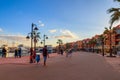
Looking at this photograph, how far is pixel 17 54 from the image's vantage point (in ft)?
161

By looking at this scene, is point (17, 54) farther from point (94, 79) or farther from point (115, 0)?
point (94, 79)

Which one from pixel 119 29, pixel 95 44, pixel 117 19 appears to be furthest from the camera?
pixel 95 44

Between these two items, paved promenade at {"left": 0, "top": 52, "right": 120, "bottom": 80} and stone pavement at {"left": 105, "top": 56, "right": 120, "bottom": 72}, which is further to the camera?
stone pavement at {"left": 105, "top": 56, "right": 120, "bottom": 72}

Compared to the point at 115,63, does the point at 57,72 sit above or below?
above

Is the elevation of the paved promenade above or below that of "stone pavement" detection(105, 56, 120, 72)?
above

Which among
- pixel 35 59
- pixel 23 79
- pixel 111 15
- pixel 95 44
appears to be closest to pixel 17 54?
pixel 35 59

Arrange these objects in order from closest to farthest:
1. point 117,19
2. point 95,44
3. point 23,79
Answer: point 23,79 → point 117,19 → point 95,44

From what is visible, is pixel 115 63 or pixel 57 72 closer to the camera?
pixel 57 72

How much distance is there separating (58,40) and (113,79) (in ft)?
446

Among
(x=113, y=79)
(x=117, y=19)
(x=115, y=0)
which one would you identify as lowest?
(x=113, y=79)

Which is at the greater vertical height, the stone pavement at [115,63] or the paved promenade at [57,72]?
the paved promenade at [57,72]

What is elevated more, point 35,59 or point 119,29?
point 119,29

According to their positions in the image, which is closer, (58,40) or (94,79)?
(94,79)

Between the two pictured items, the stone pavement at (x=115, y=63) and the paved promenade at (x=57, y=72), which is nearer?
the paved promenade at (x=57, y=72)
